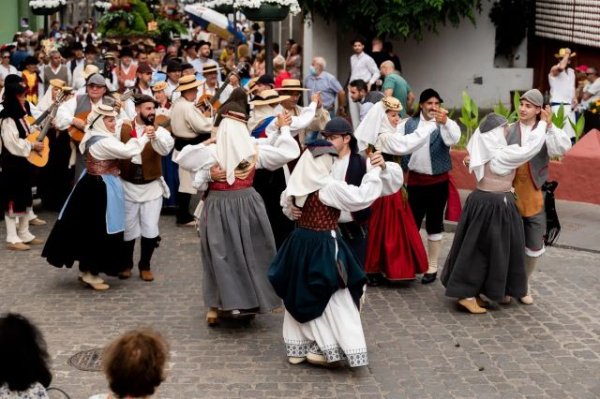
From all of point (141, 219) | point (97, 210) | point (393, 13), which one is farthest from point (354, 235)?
point (393, 13)

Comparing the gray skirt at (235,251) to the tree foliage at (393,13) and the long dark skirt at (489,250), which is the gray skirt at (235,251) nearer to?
the long dark skirt at (489,250)

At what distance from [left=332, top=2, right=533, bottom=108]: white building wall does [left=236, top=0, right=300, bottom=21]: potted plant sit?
7.97m

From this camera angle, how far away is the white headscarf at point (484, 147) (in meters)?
8.99

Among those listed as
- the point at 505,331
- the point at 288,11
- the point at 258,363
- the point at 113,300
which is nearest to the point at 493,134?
the point at 505,331

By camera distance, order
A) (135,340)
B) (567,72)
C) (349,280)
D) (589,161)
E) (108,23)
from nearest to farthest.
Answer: (135,340), (349,280), (589,161), (567,72), (108,23)

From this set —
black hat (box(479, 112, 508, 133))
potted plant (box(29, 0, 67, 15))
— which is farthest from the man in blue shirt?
black hat (box(479, 112, 508, 133))

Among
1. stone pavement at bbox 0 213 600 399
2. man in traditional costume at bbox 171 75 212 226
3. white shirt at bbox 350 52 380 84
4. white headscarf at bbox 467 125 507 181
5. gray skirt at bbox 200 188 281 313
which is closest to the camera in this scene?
stone pavement at bbox 0 213 600 399

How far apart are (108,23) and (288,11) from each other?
9.86m

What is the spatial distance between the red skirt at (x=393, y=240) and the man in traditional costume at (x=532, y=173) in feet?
3.56

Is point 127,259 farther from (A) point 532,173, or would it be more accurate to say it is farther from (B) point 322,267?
Answer: (A) point 532,173

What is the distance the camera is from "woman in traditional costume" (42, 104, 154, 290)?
31.7 feet

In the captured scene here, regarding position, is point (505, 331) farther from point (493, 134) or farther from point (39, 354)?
point (39, 354)

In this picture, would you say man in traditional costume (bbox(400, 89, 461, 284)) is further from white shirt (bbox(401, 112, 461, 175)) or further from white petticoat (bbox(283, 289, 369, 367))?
white petticoat (bbox(283, 289, 369, 367))

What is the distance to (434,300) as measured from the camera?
979 cm
